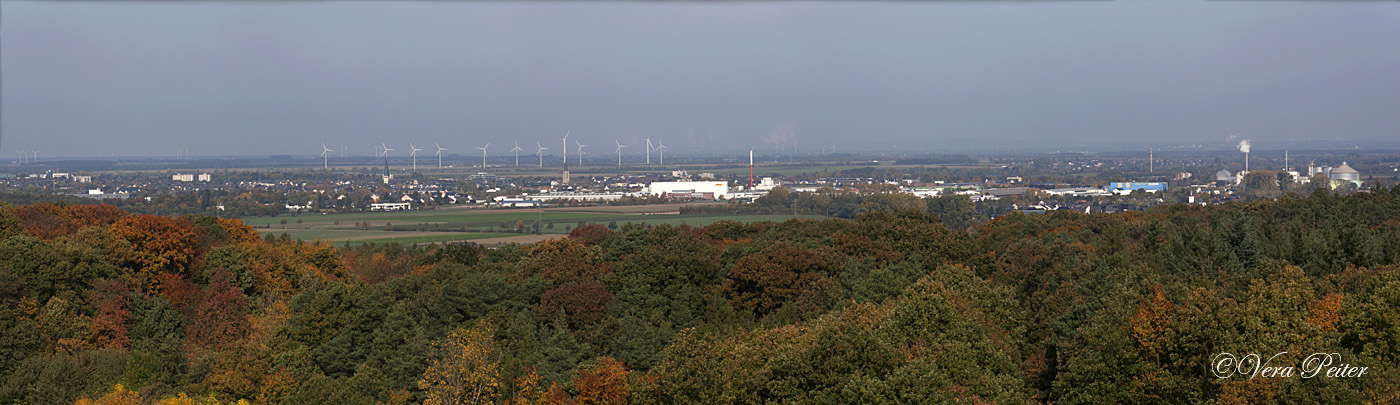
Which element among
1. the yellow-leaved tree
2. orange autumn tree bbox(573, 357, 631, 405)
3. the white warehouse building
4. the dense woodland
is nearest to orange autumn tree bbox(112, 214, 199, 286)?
the dense woodland

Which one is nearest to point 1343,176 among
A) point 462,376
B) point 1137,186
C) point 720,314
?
point 1137,186

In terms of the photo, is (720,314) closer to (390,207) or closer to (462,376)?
(462,376)

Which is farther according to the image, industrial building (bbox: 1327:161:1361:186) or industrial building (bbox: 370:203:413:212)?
industrial building (bbox: 1327:161:1361:186)

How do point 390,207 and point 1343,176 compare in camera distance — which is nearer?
point 390,207

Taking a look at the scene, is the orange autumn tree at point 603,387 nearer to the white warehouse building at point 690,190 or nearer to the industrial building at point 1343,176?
the industrial building at point 1343,176

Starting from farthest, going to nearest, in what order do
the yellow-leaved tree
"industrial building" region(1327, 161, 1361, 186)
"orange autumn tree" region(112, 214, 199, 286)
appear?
"industrial building" region(1327, 161, 1361, 186), "orange autumn tree" region(112, 214, 199, 286), the yellow-leaved tree

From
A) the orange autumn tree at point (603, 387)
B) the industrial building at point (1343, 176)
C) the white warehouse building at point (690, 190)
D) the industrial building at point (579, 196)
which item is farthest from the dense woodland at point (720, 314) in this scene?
the white warehouse building at point (690, 190)

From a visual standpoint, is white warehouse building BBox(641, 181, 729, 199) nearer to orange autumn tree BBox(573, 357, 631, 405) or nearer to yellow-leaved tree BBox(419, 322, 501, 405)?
yellow-leaved tree BBox(419, 322, 501, 405)
